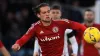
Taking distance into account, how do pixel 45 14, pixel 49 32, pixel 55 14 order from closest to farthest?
pixel 45 14
pixel 49 32
pixel 55 14

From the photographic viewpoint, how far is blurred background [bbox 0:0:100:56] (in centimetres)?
1725

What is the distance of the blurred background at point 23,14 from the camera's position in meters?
17.2

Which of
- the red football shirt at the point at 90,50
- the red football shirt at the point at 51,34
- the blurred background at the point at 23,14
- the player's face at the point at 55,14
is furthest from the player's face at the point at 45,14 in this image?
the blurred background at the point at 23,14

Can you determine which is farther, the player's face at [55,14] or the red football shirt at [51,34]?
the player's face at [55,14]

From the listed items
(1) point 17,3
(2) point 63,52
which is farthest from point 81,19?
(2) point 63,52

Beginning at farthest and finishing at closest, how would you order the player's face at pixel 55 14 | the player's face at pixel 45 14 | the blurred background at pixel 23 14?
1. the blurred background at pixel 23 14
2. the player's face at pixel 55 14
3. the player's face at pixel 45 14

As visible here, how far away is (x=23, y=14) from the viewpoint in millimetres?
18109

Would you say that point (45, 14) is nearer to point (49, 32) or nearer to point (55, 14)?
point (49, 32)

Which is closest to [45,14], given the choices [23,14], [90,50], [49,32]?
[49,32]

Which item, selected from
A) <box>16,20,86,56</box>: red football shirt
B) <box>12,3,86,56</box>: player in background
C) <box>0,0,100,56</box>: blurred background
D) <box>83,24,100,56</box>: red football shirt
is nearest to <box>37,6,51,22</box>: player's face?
<box>12,3,86,56</box>: player in background

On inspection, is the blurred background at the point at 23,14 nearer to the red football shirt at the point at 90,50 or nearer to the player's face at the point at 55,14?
the red football shirt at the point at 90,50

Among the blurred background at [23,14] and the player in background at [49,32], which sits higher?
the player in background at [49,32]

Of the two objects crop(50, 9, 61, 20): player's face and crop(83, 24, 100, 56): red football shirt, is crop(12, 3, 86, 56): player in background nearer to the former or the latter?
crop(50, 9, 61, 20): player's face

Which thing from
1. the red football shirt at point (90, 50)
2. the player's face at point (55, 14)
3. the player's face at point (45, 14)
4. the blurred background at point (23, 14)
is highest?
the player's face at point (45, 14)
